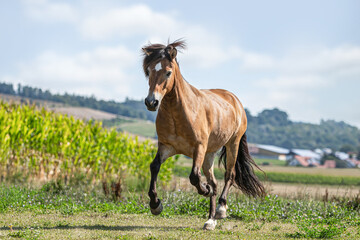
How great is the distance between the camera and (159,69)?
5.23 m

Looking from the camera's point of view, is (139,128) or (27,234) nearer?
(27,234)

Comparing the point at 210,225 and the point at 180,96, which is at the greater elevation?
the point at 180,96

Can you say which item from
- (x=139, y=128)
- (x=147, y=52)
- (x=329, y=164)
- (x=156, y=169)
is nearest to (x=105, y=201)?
(x=156, y=169)

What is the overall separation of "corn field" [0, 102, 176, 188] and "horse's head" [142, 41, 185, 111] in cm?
717

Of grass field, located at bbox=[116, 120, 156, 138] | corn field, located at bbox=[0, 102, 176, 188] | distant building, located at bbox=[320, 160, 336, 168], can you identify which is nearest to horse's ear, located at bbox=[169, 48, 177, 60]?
corn field, located at bbox=[0, 102, 176, 188]

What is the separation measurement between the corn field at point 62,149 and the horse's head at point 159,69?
717 cm

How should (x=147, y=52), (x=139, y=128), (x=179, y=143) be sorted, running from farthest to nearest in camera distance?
(x=139, y=128) < (x=179, y=143) < (x=147, y=52)

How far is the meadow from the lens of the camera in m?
6.10

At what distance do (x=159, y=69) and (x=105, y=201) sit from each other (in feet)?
15.8

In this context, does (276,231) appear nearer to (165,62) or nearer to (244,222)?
(244,222)

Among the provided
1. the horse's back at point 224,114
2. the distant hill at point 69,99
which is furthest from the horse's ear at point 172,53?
the distant hill at point 69,99

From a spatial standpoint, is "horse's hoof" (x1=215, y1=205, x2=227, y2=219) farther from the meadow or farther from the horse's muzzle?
the horse's muzzle

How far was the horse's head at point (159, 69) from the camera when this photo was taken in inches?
199

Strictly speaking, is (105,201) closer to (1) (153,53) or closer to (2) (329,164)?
(1) (153,53)
